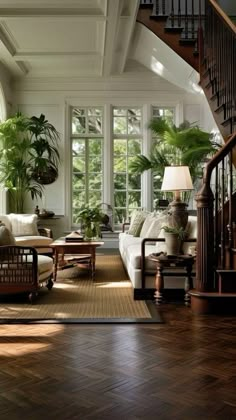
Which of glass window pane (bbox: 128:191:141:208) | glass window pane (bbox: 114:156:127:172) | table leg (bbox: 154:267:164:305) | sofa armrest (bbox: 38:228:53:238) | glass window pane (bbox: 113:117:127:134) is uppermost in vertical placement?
glass window pane (bbox: 113:117:127:134)

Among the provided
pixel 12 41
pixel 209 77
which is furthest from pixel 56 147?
pixel 209 77

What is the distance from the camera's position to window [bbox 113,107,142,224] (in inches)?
388

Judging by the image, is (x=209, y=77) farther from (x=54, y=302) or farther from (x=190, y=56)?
(x=54, y=302)

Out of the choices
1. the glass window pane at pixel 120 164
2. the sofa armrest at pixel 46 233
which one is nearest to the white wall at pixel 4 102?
the sofa armrest at pixel 46 233

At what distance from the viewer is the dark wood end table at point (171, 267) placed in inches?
188

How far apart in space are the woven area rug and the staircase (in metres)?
0.62

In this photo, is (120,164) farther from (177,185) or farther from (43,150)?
(177,185)

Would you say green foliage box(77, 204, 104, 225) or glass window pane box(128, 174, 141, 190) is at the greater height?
glass window pane box(128, 174, 141, 190)

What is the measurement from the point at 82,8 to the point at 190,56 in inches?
66.6

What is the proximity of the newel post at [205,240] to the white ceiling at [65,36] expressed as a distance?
9.93 feet

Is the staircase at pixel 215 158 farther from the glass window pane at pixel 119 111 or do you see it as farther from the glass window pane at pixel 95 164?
the glass window pane at pixel 95 164

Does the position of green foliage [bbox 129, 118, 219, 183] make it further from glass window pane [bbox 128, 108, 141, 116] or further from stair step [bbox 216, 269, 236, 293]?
stair step [bbox 216, 269, 236, 293]

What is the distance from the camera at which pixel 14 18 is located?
6543 millimetres

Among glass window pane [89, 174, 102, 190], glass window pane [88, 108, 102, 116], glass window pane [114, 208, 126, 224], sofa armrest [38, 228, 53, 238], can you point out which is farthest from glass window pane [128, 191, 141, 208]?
sofa armrest [38, 228, 53, 238]
